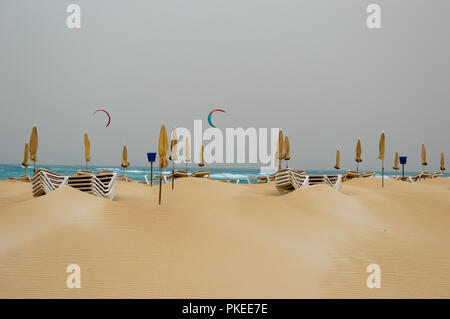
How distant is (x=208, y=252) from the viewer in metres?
3.59

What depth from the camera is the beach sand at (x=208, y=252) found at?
2.97m

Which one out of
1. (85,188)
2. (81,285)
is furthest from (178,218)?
(85,188)

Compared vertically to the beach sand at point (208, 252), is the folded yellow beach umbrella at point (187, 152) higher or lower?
higher

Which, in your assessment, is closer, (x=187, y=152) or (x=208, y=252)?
(x=208, y=252)

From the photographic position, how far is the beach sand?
9.75 feet

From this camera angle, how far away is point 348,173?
17.3 meters

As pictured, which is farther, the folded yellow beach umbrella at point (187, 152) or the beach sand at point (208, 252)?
the folded yellow beach umbrella at point (187, 152)

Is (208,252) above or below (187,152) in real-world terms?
below

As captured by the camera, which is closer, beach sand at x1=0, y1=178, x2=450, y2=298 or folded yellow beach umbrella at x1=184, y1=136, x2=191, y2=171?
beach sand at x1=0, y1=178, x2=450, y2=298

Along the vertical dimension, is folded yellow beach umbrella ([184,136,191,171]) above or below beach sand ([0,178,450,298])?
above

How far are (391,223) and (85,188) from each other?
644cm
